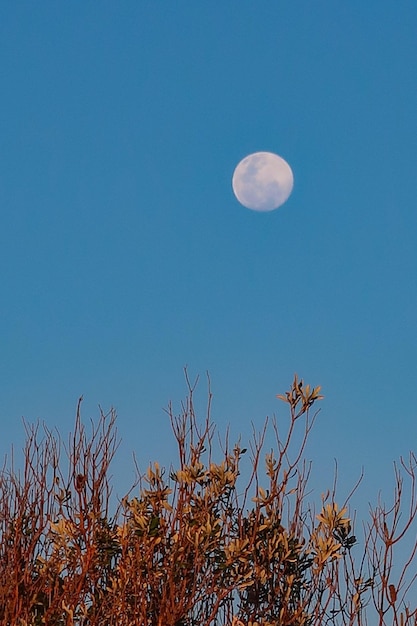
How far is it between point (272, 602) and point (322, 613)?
16.2 inches

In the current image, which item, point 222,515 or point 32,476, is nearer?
point 222,515

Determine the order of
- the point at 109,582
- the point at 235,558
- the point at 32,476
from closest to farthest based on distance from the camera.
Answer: the point at 235,558 < the point at 109,582 < the point at 32,476

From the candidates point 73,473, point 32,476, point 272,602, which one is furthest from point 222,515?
point 32,476

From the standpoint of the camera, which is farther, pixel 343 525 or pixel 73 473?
pixel 73 473

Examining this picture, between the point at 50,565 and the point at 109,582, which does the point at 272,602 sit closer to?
the point at 109,582

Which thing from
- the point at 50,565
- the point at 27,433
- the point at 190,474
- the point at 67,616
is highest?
the point at 27,433

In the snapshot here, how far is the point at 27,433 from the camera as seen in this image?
773 centimetres

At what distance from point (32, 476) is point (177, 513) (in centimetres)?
152

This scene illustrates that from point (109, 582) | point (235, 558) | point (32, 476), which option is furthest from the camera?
point (32, 476)

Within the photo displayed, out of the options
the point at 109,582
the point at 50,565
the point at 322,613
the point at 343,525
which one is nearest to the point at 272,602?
the point at 322,613

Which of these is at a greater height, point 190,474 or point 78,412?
point 78,412

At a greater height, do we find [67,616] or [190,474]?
[190,474]

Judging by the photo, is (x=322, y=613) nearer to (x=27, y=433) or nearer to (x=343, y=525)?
(x=343, y=525)

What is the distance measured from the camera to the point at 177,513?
6.84 m
